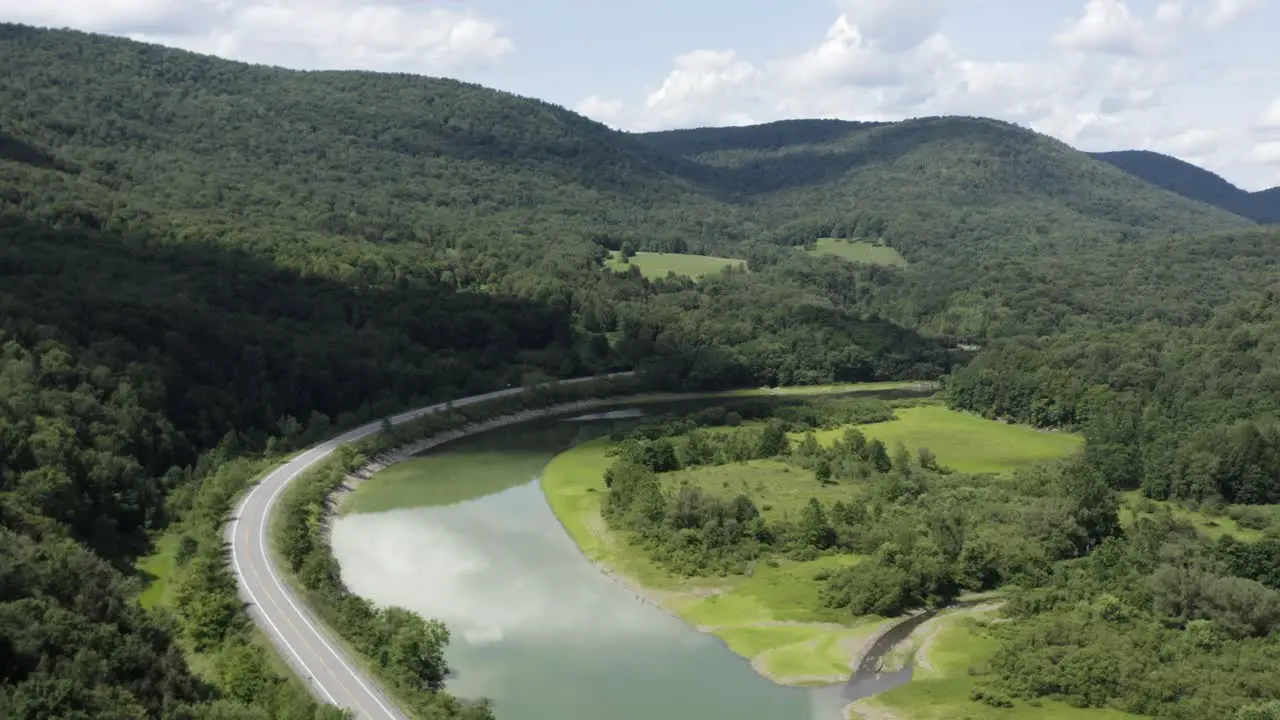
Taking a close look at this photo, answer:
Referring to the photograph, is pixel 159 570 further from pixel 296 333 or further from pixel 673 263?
pixel 673 263

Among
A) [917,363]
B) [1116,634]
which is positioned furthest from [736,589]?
[917,363]

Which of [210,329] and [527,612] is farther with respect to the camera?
[210,329]

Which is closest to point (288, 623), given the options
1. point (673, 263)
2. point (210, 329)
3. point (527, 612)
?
point (527, 612)

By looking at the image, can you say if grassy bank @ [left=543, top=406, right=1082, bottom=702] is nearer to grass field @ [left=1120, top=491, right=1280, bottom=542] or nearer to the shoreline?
the shoreline

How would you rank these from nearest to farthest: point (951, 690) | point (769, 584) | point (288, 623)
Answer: point (951, 690) < point (288, 623) < point (769, 584)

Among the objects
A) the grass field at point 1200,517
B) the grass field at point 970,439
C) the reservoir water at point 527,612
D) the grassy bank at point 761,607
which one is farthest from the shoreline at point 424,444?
the grass field at point 1200,517

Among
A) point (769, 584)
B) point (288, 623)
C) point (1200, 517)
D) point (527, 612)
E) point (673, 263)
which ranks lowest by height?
point (527, 612)

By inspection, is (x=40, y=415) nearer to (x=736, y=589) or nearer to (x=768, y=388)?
(x=736, y=589)

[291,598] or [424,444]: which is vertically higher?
[291,598]
